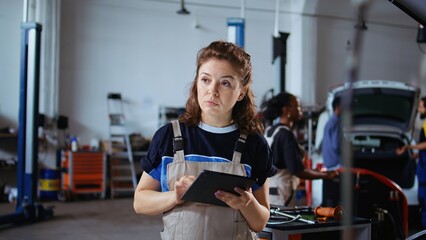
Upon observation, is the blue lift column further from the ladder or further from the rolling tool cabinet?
the ladder

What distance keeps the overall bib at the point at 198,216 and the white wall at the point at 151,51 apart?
22.9 feet

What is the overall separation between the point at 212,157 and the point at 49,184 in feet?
21.8

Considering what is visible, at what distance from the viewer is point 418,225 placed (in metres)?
5.21

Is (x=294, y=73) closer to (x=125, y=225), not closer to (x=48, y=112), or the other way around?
(x=48, y=112)

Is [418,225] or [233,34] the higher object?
[233,34]

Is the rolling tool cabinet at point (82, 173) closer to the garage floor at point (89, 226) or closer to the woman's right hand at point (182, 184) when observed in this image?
the garage floor at point (89, 226)

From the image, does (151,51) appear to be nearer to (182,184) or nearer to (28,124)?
(28,124)

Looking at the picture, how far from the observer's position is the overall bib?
1326mm

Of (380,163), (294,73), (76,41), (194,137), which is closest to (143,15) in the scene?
(76,41)

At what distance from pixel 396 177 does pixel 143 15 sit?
5.21 m

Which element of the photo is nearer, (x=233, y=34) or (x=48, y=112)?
(x=233, y=34)

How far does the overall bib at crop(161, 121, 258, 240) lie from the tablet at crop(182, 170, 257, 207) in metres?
0.05

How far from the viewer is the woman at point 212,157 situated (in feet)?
4.36

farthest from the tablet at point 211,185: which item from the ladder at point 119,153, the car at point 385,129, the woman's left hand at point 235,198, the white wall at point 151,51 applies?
the white wall at point 151,51
